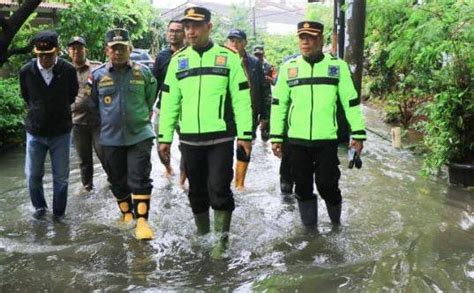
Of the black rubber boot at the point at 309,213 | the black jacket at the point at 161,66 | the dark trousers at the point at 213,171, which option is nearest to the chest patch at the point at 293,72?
the dark trousers at the point at 213,171

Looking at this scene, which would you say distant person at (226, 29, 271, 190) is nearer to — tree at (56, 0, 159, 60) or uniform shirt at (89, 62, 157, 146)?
uniform shirt at (89, 62, 157, 146)

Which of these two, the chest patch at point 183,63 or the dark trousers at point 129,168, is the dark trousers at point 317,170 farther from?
the dark trousers at point 129,168

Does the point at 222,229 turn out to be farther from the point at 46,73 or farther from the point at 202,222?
the point at 46,73

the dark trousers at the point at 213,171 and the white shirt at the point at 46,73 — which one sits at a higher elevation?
the white shirt at the point at 46,73

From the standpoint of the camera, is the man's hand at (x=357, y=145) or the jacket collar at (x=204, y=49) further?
the man's hand at (x=357, y=145)

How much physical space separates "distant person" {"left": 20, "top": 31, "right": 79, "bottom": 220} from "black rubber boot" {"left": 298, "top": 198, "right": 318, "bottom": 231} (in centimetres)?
253

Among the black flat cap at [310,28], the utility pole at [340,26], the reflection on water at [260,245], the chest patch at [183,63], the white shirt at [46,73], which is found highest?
the utility pole at [340,26]

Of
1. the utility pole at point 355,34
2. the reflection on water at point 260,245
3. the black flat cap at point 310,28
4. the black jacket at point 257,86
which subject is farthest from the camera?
the utility pole at point 355,34

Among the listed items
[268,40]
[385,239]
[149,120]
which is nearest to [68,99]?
[149,120]

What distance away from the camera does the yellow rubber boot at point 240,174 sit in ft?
23.0

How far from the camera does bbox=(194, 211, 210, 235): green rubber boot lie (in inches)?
207

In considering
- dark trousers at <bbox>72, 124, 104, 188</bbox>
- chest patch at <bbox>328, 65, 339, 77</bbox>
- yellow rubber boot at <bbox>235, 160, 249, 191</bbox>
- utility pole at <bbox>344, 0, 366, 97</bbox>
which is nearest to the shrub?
dark trousers at <bbox>72, 124, 104, 188</bbox>

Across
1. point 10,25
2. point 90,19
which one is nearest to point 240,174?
point 10,25

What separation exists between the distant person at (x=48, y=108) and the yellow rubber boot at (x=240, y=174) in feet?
6.85
